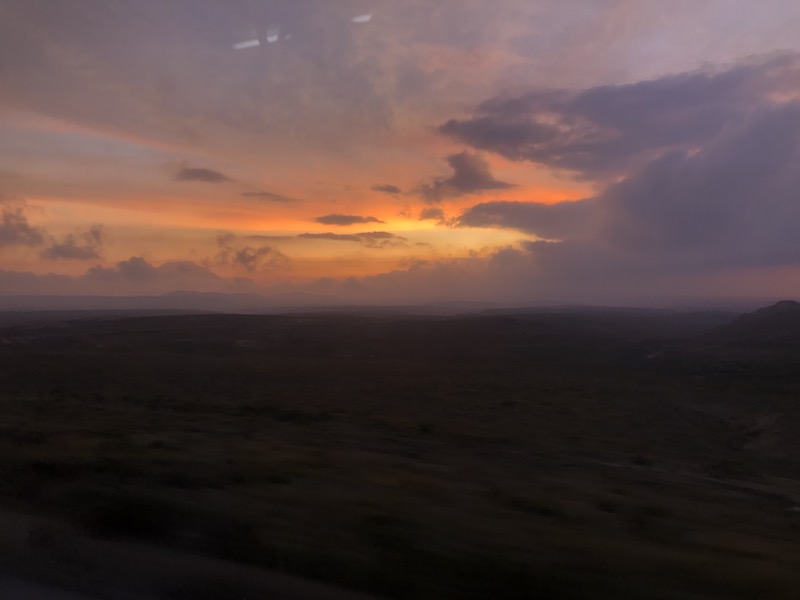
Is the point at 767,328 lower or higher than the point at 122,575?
higher

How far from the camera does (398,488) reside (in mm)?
9523

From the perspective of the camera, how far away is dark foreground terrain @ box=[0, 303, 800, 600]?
6.18 meters

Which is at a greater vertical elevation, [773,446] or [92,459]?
[92,459]

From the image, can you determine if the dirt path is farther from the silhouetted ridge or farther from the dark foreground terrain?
the silhouetted ridge

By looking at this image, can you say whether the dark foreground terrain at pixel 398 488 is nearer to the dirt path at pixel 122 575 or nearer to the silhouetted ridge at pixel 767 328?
the dirt path at pixel 122 575

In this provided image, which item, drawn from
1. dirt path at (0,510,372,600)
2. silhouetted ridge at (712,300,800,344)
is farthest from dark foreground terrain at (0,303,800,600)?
silhouetted ridge at (712,300,800,344)

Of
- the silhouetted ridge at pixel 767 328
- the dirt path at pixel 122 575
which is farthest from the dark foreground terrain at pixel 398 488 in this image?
the silhouetted ridge at pixel 767 328

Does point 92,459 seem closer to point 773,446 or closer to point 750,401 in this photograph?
point 773,446

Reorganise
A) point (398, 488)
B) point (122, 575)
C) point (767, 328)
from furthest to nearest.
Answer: point (767, 328) < point (398, 488) < point (122, 575)

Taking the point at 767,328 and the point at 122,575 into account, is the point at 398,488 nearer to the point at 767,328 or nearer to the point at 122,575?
the point at 122,575

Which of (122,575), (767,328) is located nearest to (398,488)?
(122,575)

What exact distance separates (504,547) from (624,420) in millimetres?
15903

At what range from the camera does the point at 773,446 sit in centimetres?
1934

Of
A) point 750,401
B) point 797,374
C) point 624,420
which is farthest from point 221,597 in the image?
point 797,374
